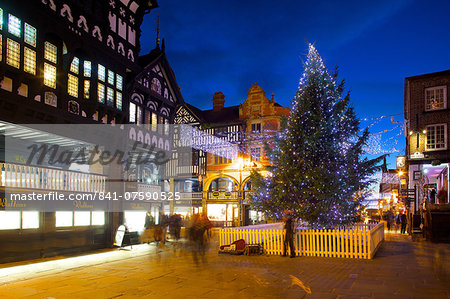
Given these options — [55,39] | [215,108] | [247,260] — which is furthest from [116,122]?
[215,108]

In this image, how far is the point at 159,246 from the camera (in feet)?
65.4

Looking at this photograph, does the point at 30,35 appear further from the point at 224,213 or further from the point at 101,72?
the point at 224,213

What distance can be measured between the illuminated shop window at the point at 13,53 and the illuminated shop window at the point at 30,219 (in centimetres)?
581

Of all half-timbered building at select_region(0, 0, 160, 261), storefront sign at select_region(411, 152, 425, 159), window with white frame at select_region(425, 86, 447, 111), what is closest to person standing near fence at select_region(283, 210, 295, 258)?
half-timbered building at select_region(0, 0, 160, 261)

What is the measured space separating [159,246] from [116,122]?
711cm

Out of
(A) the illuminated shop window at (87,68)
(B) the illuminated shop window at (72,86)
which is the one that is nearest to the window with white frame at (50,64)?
(B) the illuminated shop window at (72,86)

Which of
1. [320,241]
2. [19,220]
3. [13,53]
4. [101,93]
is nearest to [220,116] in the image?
[101,93]

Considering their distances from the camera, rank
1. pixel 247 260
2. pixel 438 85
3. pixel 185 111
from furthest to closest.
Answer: pixel 185 111 < pixel 438 85 < pixel 247 260

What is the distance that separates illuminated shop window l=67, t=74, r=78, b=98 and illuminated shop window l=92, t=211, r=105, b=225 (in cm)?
589

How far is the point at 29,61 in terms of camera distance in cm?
1484

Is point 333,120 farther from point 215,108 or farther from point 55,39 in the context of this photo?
point 215,108

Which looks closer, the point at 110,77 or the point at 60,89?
the point at 60,89

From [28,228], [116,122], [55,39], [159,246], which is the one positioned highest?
[55,39]

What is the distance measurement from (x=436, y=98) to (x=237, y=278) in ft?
90.3
